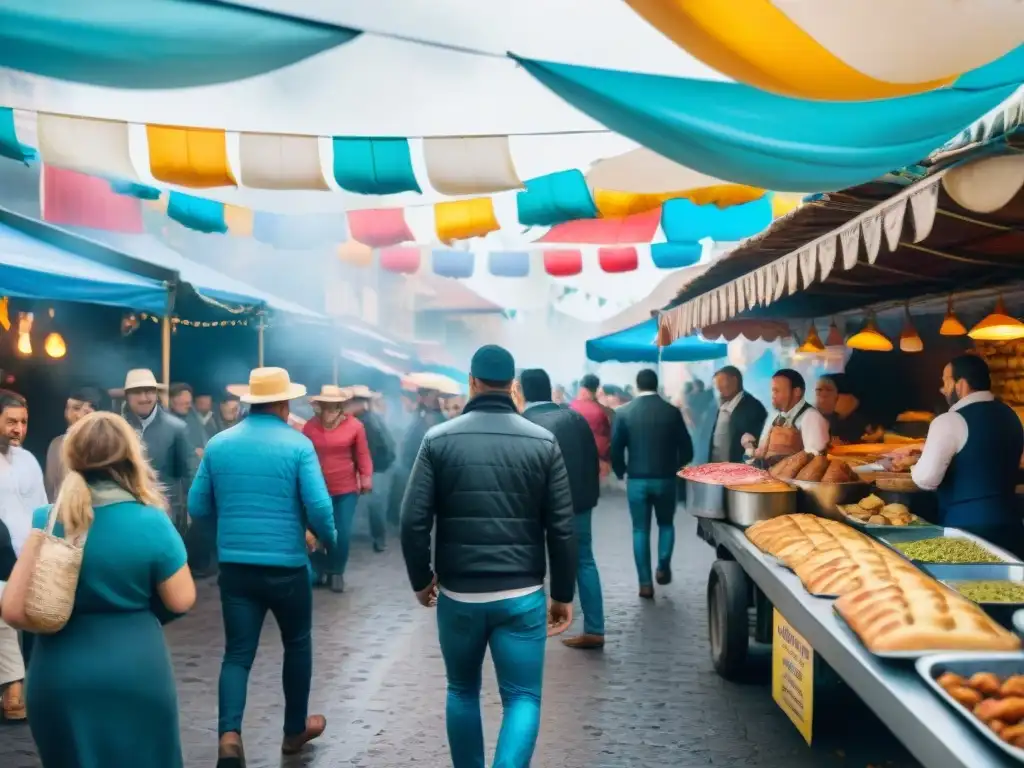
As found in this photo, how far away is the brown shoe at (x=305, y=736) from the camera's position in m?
4.95

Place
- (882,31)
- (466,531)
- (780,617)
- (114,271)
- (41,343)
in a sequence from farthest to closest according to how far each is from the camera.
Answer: (41,343) → (114,271) → (780,617) → (466,531) → (882,31)

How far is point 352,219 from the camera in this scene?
11969 millimetres

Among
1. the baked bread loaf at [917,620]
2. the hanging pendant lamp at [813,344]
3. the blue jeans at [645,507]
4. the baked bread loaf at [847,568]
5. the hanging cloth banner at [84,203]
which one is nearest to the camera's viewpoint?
the baked bread loaf at [917,620]

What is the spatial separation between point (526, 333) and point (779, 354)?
33.2m

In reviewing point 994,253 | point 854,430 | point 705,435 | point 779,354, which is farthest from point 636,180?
point 779,354

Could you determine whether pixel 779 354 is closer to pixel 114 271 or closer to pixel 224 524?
pixel 114 271

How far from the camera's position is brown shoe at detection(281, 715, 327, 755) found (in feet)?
16.2

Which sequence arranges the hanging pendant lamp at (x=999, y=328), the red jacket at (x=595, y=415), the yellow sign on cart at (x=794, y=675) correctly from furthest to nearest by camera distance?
the red jacket at (x=595, y=415)
the hanging pendant lamp at (x=999, y=328)
the yellow sign on cart at (x=794, y=675)

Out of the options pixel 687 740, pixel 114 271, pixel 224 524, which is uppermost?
pixel 114 271

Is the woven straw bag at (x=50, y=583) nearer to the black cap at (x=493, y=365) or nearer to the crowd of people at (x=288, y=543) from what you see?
the crowd of people at (x=288, y=543)

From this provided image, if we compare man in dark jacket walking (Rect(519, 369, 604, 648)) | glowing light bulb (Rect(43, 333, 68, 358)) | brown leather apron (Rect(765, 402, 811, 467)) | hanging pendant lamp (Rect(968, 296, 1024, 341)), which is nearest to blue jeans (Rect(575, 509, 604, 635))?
man in dark jacket walking (Rect(519, 369, 604, 648))

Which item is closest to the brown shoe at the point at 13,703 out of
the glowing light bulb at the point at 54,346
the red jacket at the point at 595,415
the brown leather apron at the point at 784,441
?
the glowing light bulb at the point at 54,346

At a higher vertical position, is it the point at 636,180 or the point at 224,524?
the point at 636,180

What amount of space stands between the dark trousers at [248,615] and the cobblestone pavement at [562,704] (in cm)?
45
